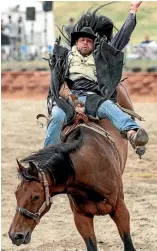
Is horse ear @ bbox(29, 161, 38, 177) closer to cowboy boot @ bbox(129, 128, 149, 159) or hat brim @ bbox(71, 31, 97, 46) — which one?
cowboy boot @ bbox(129, 128, 149, 159)

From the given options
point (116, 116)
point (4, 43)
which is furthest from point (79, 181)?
point (4, 43)

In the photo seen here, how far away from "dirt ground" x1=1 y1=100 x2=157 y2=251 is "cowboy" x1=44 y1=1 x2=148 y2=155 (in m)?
1.50

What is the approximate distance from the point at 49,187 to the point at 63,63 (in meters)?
1.35

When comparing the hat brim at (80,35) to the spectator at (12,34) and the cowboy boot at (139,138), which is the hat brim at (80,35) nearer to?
the cowboy boot at (139,138)

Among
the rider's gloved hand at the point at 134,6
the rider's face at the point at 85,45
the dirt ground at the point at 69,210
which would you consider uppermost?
the rider's gloved hand at the point at 134,6

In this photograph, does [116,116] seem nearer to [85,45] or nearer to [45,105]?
[85,45]

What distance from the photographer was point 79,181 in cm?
488

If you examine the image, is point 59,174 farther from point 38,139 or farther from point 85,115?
point 38,139

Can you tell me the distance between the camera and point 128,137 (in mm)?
4879

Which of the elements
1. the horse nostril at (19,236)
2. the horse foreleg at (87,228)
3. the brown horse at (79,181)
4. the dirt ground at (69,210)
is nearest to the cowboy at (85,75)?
the brown horse at (79,181)

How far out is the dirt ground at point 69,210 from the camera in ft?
21.1

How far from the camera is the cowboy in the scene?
17.5 ft

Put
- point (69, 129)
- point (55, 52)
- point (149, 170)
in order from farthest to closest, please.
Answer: point (149, 170), point (55, 52), point (69, 129)

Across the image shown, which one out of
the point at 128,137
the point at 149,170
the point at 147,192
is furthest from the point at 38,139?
the point at 128,137
